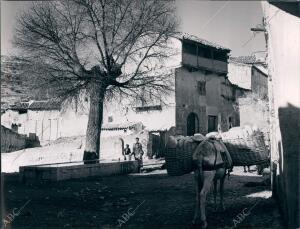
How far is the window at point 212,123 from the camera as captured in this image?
104 feet

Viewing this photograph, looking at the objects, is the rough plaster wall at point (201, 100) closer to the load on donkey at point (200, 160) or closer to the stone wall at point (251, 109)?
the stone wall at point (251, 109)

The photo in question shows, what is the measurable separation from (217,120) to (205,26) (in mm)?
24188

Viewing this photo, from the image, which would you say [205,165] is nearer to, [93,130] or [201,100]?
[93,130]

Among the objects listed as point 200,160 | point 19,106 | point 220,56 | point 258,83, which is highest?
point 220,56

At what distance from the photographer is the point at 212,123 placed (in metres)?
32.0

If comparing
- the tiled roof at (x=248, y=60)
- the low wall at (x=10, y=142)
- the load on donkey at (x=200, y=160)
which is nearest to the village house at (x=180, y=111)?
the low wall at (x=10, y=142)

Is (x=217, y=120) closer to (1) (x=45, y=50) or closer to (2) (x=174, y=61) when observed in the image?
(2) (x=174, y=61)

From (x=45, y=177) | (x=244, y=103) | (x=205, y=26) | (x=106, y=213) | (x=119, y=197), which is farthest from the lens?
(x=244, y=103)

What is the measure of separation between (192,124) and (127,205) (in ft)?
69.5

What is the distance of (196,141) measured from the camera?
7121mm

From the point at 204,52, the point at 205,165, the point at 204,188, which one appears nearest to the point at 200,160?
the point at 205,165

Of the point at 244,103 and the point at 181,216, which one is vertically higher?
the point at 244,103

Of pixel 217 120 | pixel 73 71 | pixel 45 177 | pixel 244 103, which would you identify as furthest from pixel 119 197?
pixel 244 103

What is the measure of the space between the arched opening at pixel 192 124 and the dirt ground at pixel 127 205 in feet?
51.8
